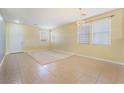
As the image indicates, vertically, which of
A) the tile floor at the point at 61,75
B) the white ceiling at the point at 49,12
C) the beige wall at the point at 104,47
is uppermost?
the white ceiling at the point at 49,12

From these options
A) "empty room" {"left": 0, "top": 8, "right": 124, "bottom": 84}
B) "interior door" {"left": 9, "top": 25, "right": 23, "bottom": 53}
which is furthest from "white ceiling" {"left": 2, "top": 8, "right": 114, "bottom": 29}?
"interior door" {"left": 9, "top": 25, "right": 23, "bottom": 53}

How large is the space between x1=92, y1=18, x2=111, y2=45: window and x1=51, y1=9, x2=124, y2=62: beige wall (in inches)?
8.1

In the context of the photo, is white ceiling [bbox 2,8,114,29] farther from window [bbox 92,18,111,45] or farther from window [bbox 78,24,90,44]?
window [bbox 78,24,90,44]

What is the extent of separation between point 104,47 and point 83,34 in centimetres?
151

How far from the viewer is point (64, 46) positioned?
686cm

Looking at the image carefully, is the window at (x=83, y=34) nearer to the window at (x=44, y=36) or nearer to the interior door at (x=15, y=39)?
the window at (x=44, y=36)

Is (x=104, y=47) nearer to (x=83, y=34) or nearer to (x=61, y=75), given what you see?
(x=83, y=34)

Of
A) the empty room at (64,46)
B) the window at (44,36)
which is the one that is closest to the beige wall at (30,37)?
the empty room at (64,46)

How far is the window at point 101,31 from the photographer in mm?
4016

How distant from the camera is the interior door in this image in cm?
649

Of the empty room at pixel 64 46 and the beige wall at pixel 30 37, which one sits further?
the beige wall at pixel 30 37

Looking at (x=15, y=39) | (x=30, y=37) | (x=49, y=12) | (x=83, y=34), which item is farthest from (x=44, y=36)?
(x=49, y=12)
